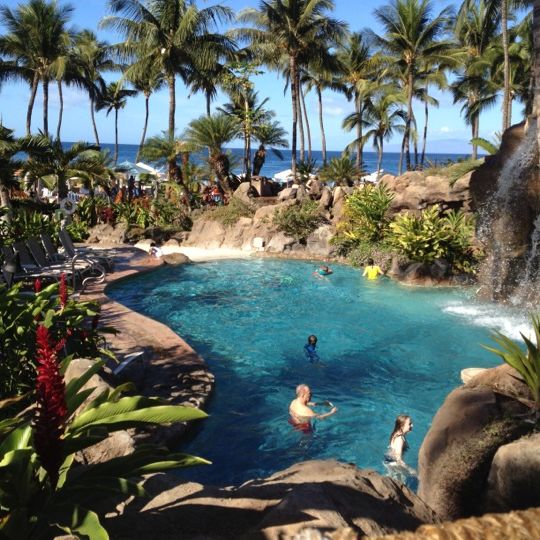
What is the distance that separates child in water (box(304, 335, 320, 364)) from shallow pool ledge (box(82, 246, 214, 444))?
6.48 ft

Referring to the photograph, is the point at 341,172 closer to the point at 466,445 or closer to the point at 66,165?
the point at 66,165

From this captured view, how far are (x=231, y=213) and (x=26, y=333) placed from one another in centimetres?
1665

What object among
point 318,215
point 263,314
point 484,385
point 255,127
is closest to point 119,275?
point 263,314

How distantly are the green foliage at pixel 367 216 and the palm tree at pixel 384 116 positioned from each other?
15.6m

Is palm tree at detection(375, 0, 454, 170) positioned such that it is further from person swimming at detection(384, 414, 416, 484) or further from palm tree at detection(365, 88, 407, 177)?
person swimming at detection(384, 414, 416, 484)

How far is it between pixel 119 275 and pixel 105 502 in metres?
13.0

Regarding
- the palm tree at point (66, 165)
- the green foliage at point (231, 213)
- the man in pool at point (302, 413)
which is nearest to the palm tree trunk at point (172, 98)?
the green foliage at point (231, 213)

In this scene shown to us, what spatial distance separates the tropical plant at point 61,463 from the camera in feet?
7.57

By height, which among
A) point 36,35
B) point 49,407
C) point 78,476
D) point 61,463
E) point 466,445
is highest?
point 36,35

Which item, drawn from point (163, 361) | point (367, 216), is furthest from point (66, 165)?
point (163, 361)

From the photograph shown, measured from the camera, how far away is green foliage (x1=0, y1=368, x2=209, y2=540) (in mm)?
2586

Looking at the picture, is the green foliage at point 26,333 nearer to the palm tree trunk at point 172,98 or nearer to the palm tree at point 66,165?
the palm tree at point 66,165

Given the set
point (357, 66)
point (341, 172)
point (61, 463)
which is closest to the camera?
point (61, 463)

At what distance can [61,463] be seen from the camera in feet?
8.17
